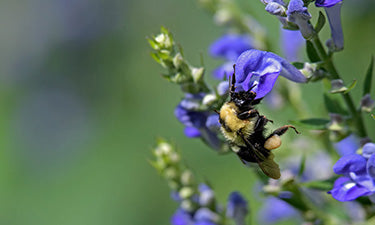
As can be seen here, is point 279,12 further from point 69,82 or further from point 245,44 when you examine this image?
point 69,82

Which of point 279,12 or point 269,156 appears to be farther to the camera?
point 269,156

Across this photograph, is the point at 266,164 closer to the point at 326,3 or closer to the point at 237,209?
the point at 237,209

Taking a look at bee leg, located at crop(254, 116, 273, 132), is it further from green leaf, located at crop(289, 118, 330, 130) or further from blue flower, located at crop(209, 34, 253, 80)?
blue flower, located at crop(209, 34, 253, 80)

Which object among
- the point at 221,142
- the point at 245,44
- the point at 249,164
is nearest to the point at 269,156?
the point at 249,164

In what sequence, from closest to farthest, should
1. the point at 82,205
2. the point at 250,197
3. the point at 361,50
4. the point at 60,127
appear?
the point at 361,50
the point at 250,197
the point at 82,205
the point at 60,127

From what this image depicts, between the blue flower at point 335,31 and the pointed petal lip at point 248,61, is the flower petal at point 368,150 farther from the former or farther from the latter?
the pointed petal lip at point 248,61

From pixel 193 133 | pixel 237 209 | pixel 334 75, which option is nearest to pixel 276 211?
pixel 237 209

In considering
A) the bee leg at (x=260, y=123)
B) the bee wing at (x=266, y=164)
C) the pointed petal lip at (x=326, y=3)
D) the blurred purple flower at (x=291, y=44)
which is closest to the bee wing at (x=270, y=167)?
the bee wing at (x=266, y=164)
